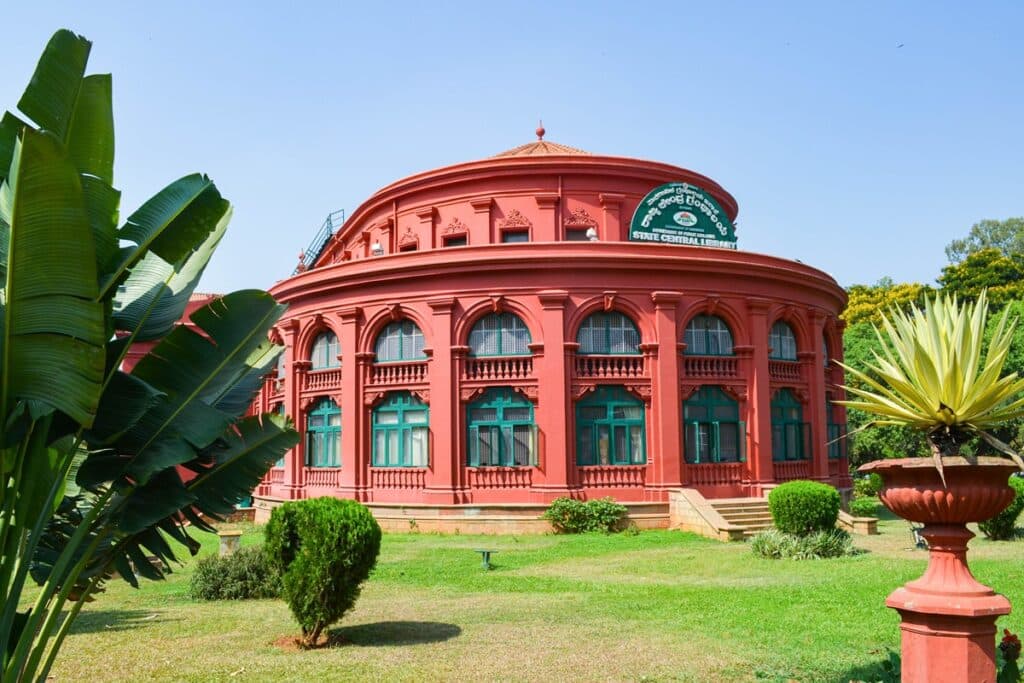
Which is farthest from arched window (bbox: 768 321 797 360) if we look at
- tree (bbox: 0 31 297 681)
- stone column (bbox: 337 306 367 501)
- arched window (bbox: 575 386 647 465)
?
tree (bbox: 0 31 297 681)

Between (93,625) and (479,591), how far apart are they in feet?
20.8

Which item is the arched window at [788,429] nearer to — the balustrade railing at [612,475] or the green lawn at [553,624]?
the balustrade railing at [612,475]

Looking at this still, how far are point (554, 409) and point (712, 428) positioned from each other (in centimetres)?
528

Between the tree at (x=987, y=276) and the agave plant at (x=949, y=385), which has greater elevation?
the tree at (x=987, y=276)

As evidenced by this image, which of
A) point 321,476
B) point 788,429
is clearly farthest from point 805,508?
point 321,476

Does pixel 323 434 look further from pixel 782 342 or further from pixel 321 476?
pixel 782 342

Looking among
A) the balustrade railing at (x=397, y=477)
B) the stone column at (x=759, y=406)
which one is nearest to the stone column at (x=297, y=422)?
the balustrade railing at (x=397, y=477)

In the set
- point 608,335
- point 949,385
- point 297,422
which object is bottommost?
point 297,422

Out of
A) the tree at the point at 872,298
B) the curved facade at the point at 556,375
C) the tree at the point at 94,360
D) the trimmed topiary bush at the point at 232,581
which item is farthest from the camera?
the tree at the point at 872,298

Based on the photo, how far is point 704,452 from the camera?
26.6 m

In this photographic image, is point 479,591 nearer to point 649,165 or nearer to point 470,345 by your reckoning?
point 470,345

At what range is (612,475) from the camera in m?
25.6

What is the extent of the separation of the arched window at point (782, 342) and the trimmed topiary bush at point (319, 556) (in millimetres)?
19811

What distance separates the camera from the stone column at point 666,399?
25547 millimetres
